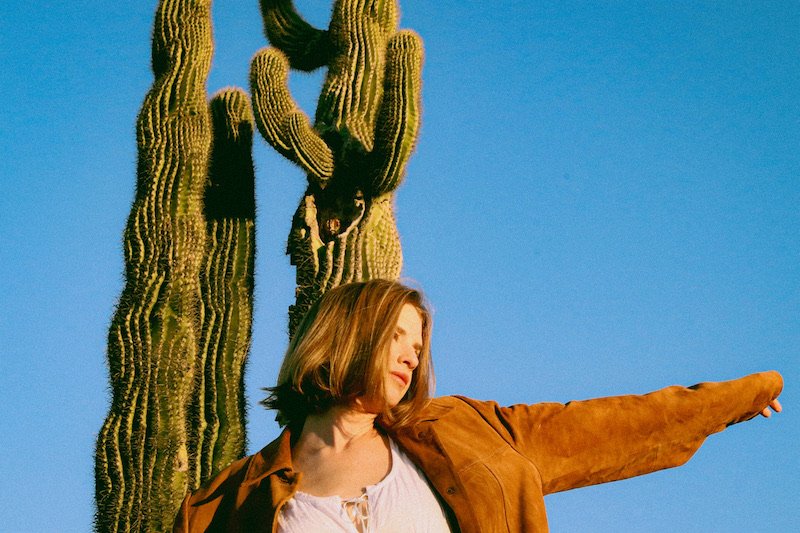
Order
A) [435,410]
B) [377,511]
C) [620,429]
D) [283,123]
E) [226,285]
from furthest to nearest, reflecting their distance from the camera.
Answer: [226,285]
[283,123]
[435,410]
[620,429]
[377,511]

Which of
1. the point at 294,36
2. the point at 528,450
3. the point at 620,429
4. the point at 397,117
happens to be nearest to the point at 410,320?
the point at 528,450

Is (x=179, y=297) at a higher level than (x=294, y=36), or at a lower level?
lower

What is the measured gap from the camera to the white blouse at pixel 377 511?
94.5 inches

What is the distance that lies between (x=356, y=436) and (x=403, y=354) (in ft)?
0.78

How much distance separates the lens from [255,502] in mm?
2584

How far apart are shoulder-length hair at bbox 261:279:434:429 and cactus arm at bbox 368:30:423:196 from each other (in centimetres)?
A: 347

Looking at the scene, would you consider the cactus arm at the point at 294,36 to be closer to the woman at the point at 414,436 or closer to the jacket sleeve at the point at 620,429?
the woman at the point at 414,436

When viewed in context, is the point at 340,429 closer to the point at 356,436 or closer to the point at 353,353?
the point at 356,436

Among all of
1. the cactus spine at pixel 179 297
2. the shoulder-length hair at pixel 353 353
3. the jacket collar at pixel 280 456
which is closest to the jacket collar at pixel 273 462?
the jacket collar at pixel 280 456

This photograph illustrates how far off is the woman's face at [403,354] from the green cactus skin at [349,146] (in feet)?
10.6

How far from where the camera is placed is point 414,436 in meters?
2.63

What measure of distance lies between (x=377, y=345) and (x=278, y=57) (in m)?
4.16

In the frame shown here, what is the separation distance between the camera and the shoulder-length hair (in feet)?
8.59

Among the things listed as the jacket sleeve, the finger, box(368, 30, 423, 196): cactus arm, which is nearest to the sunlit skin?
the jacket sleeve
